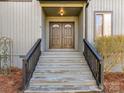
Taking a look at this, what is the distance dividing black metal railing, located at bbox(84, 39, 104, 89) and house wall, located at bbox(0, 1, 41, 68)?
2.92 meters

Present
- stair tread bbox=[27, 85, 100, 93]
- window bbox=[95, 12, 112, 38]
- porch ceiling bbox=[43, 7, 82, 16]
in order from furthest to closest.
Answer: porch ceiling bbox=[43, 7, 82, 16] → window bbox=[95, 12, 112, 38] → stair tread bbox=[27, 85, 100, 93]

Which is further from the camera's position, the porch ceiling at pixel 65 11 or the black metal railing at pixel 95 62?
the porch ceiling at pixel 65 11

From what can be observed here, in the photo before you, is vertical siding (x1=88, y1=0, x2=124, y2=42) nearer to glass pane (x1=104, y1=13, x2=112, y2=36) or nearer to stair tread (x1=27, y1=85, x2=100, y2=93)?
glass pane (x1=104, y1=13, x2=112, y2=36)

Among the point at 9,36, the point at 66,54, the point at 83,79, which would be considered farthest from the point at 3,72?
the point at 83,79

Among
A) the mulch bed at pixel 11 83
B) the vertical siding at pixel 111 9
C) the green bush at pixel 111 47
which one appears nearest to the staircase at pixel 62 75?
the mulch bed at pixel 11 83

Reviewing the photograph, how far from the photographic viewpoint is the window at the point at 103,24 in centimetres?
1439

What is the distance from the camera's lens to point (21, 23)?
14.2 m

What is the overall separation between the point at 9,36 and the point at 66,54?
127 inches

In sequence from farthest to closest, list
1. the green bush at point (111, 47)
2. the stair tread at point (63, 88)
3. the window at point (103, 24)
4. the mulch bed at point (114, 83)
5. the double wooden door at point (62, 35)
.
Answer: the double wooden door at point (62, 35) → the window at point (103, 24) → the green bush at point (111, 47) → the mulch bed at point (114, 83) → the stair tread at point (63, 88)

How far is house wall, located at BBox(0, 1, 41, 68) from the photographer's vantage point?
14234 millimetres

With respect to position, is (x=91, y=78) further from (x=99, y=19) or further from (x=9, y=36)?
(x=9, y=36)

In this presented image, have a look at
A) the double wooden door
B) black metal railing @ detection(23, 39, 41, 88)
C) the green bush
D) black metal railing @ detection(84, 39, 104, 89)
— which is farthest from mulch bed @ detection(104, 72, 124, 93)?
the double wooden door

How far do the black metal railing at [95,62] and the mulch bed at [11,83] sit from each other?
3160 mm

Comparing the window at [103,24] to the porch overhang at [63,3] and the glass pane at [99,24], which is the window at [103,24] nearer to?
the glass pane at [99,24]
